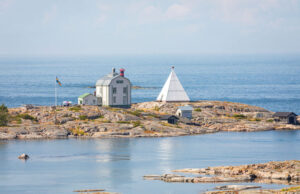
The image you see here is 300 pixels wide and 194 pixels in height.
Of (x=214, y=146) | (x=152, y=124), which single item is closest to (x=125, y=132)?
(x=152, y=124)

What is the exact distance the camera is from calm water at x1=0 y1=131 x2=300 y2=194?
6744 cm

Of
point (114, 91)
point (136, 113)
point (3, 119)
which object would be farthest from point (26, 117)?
point (114, 91)

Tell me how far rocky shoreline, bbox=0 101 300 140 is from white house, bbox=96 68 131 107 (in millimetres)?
2643

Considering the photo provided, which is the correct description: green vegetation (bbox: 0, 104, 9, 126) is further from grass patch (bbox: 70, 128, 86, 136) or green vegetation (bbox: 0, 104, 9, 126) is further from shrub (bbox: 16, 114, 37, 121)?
grass patch (bbox: 70, 128, 86, 136)

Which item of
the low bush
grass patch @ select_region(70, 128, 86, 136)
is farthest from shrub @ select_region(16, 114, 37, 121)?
the low bush

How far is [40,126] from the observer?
9850 centimetres

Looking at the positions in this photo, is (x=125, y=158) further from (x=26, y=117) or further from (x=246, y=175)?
(x=26, y=117)

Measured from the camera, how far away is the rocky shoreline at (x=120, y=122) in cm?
9800

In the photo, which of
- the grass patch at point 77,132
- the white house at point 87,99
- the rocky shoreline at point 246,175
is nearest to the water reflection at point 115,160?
the rocky shoreline at point 246,175

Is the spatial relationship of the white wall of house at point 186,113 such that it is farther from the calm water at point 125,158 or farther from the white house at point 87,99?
the white house at point 87,99

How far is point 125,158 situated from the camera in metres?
82.9

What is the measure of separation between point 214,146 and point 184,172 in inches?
776

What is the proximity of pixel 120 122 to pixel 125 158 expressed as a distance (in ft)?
62.3

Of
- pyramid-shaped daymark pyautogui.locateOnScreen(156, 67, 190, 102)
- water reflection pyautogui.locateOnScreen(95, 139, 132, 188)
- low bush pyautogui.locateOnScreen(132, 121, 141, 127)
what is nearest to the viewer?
water reflection pyautogui.locateOnScreen(95, 139, 132, 188)
